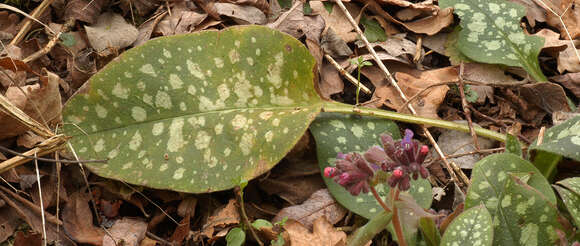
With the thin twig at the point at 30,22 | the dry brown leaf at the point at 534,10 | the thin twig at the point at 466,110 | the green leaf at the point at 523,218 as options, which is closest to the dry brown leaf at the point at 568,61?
the dry brown leaf at the point at 534,10

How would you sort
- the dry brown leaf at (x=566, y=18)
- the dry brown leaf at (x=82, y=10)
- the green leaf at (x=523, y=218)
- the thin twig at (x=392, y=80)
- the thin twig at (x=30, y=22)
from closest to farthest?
1. the green leaf at (x=523, y=218)
2. the thin twig at (x=392, y=80)
3. the thin twig at (x=30, y=22)
4. the dry brown leaf at (x=82, y=10)
5. the dry brown leaf at (x=566, y=18)

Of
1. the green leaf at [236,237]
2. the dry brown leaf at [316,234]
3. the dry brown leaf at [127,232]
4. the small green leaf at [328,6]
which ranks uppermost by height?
the small green leaf at [328,6]

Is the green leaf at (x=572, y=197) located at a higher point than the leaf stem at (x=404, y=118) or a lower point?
higher

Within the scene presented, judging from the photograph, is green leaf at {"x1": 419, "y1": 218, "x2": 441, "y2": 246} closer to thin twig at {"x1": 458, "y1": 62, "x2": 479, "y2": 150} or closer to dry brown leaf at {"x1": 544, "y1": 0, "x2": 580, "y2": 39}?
thin twig at {"x1": 458, "y1": 62, "x2": 479, "y2": 150}

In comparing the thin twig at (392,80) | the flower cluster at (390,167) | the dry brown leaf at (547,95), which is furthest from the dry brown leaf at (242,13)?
the dry brown leaf at (547,95)

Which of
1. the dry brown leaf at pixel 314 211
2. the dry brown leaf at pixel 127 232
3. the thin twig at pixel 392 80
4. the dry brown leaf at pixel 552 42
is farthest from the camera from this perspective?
the dry brown leaf at pixel 552 42

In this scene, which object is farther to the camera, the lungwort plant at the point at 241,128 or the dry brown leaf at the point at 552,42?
the dry brown leaf at the point at 552,42

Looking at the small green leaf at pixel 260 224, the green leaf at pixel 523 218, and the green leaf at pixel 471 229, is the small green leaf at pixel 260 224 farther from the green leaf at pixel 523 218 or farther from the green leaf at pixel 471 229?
the green leaf at pixel 523 218
